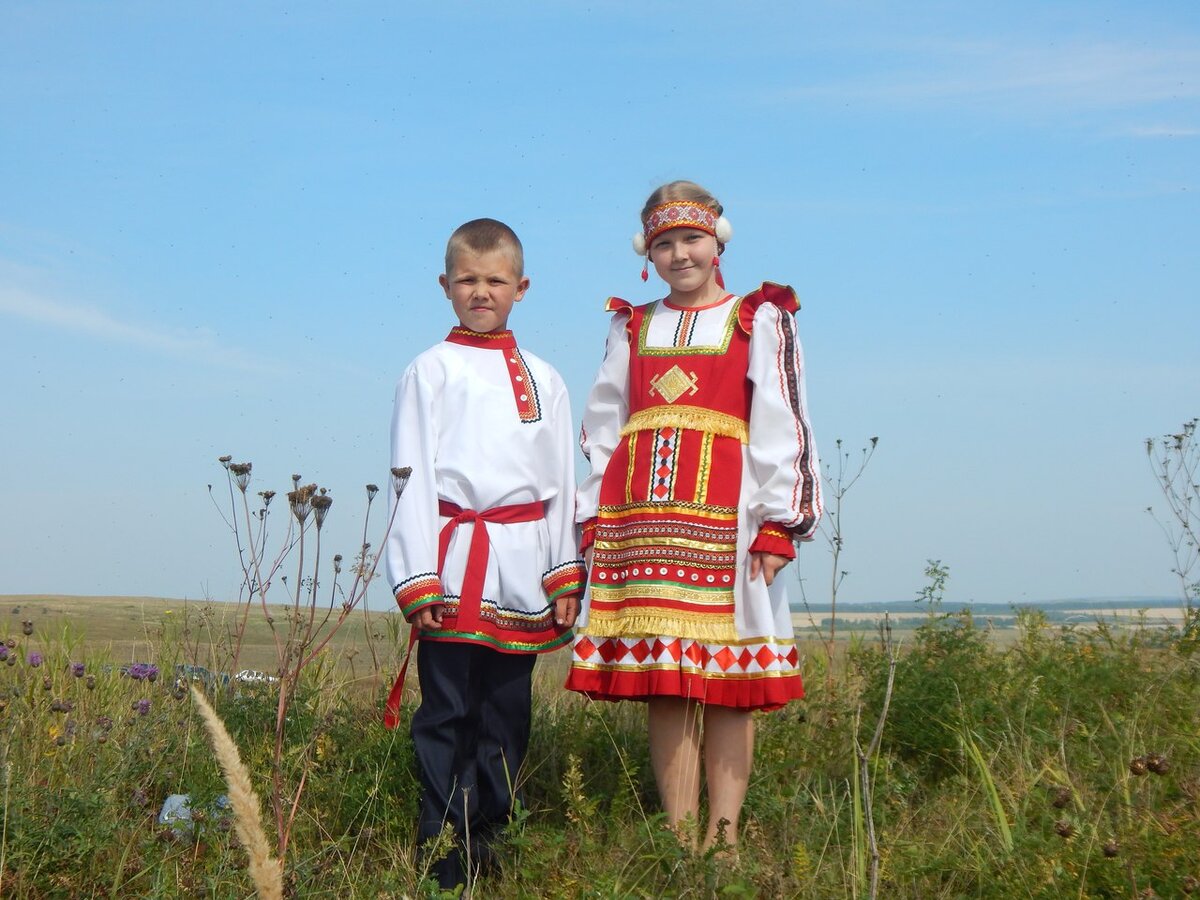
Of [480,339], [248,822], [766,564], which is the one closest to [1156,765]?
[766,564]

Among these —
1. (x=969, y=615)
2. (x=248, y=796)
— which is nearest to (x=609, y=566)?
(x=969, y=615)

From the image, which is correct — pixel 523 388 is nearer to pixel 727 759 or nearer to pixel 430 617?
pixel 430 617

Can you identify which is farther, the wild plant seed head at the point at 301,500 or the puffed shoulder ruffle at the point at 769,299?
the puffed shoulder ruffle at the point at 769,299

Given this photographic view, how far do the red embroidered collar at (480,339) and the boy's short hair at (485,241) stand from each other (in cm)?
21

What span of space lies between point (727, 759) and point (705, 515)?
2.69 feet

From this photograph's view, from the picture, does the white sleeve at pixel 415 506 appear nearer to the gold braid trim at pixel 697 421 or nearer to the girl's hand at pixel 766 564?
the gold braid trim at pixel 697 421

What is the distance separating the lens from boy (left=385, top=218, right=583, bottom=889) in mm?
3912

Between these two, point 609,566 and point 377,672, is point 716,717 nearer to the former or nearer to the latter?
point 609,566

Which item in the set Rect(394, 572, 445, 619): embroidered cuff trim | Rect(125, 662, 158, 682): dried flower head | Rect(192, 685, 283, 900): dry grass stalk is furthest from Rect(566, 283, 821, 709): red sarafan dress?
Rect(192, 685, 283, 900): dry grass stalk

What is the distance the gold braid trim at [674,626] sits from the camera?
12.6 ft

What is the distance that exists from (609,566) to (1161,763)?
5.66 ft

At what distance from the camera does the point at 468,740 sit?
4.06m

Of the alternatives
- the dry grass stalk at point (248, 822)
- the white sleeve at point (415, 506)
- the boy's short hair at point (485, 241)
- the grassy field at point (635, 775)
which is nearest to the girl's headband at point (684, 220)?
the boy's short hair at point (485, 241)

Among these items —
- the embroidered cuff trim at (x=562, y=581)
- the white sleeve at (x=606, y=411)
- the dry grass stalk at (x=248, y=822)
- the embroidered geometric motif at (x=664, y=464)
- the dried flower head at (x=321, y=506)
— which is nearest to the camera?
the dry grass stalk at (x=248, y=822)
